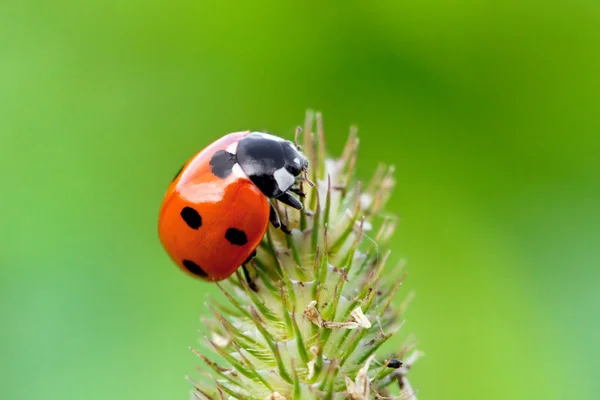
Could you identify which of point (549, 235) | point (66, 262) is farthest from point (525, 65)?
point (66, 262)

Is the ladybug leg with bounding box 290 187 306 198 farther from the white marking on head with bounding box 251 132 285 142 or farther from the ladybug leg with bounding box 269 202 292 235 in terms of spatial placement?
the white marking on head with bounding box 251 132 285 142

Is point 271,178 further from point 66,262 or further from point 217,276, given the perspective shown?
point 66,262

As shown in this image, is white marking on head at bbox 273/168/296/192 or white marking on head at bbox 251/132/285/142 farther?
white marking on head at bbox 251/132/285/142

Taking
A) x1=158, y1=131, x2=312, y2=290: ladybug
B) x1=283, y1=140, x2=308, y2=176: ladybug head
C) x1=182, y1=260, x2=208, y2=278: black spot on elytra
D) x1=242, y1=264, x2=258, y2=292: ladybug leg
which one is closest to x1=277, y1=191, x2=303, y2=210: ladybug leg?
x1=158, y1=131, x2=312, y2=290: ladybug

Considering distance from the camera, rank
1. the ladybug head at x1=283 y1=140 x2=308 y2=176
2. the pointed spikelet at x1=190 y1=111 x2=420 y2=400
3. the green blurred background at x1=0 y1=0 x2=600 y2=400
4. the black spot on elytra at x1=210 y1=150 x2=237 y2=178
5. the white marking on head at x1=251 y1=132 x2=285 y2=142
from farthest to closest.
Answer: the green blurred background at x1=0 y1=0 x2=600 y2=400
the white marking on head at x1=251 y1=132 x2=285 y2=142
the black spot on elytra at x1=210 y1=150 x2=237 y2=178
the ladybug head at x1=283 y1=140 x2=308 y2=176
the pointed spikelet at x1=190 y1=111 x2=420 y2=400

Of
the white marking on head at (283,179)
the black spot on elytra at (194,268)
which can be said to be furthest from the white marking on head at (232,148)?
the black spot on elytra at (194,268)

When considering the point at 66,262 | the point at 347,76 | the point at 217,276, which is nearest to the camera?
the point at 217,276
